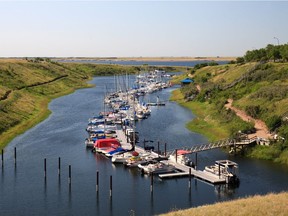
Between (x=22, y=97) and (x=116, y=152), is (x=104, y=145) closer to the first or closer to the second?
(x=116, y=152)

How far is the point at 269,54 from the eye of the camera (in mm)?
150250

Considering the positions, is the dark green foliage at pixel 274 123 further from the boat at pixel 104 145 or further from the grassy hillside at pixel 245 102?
the boat at pixel 104 145

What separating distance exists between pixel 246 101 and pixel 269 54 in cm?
5084

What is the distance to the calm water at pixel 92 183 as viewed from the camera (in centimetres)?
5322

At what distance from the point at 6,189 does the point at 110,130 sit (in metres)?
43.2

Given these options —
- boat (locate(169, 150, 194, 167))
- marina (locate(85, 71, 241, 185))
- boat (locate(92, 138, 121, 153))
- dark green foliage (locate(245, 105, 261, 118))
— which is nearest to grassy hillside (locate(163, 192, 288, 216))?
marina (locate(85, 71, 241, 185))

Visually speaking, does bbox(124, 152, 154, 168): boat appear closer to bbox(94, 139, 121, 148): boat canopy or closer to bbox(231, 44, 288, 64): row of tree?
bbox(94, 139, 121, 148): boat canopy

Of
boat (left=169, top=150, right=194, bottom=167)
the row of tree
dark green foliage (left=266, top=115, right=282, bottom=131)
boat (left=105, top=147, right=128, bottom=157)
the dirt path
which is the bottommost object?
boat (left=105, top=147, right=128, bottom=157)

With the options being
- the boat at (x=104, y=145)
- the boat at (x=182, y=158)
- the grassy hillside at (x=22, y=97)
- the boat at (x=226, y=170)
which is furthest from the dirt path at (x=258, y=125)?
the grassy hillside at (x=22, y=97)

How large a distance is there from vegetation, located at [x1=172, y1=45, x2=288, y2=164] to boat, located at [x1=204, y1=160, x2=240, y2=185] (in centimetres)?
930

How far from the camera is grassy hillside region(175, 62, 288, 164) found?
267ft

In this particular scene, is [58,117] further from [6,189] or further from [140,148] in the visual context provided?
[6,189]

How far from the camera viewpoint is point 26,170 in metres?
67.9

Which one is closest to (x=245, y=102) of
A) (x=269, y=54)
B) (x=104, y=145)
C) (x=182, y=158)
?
(x=104, y=145)
